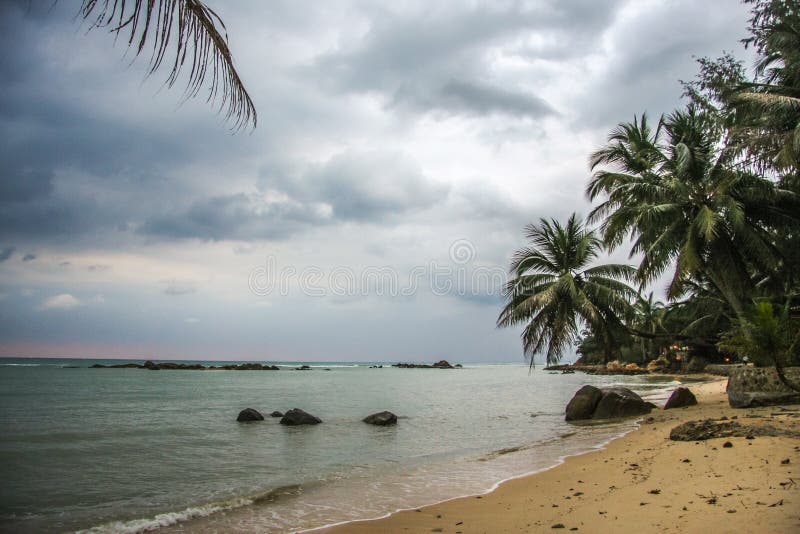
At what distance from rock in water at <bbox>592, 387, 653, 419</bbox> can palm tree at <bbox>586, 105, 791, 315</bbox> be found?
4.22 meters

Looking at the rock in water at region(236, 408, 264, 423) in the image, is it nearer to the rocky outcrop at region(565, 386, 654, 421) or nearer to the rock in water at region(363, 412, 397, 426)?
the rock in water at region(363, 412, 397, 426)

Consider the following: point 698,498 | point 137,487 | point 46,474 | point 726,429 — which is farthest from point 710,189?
point 46,474

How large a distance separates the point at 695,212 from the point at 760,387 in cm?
687

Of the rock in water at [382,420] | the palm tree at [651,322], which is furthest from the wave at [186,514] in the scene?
the palm tree at [651,322]

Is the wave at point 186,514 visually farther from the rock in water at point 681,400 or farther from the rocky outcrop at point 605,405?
the rock in water at point 681,400

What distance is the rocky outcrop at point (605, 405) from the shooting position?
16109 mm

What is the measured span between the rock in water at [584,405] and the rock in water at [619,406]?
17 cm

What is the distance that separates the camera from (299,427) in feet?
53.7

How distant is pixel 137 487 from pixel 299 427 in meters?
8.08

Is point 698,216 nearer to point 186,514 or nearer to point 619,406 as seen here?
point 619,406

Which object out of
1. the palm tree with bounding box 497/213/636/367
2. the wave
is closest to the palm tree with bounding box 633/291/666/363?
the palm tree with bounding box 497/213/636/367

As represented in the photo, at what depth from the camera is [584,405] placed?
1658cm

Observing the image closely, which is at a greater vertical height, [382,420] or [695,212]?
[695,212]

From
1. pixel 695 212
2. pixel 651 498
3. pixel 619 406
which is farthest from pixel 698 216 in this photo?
pixel 651 498
